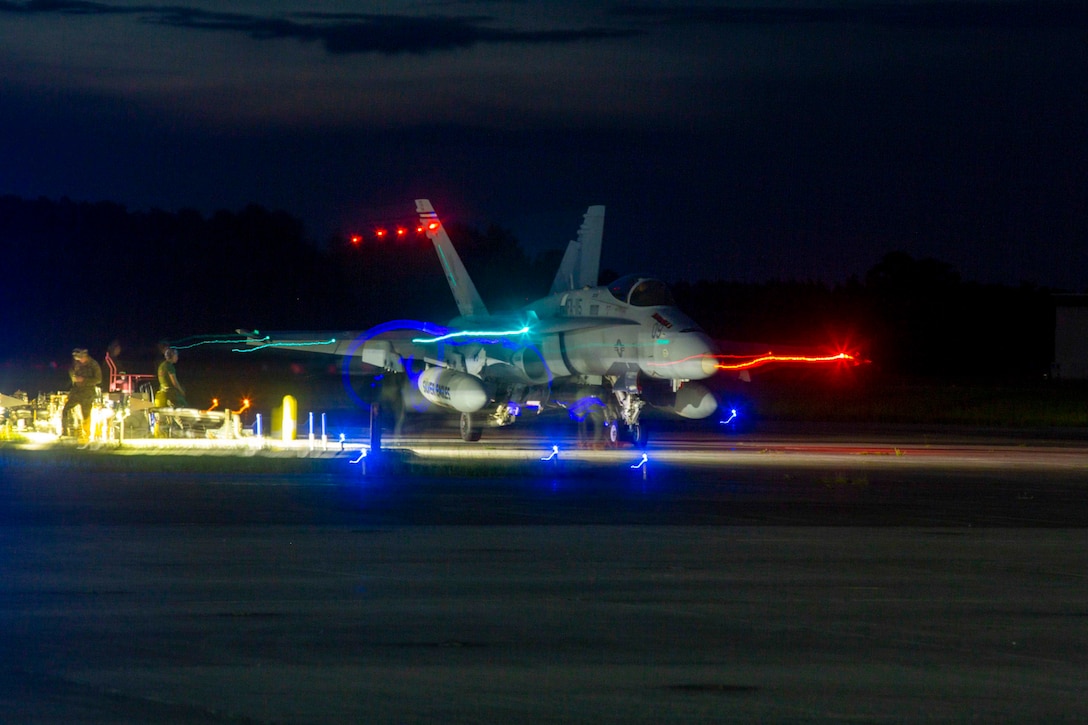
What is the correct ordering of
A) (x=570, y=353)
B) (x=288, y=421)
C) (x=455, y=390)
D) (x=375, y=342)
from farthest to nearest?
(x=375, y=342) < (x=455, y=390) < (x=570, y=353) < (x=288, y=421)

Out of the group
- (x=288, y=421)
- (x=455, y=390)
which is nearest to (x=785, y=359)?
(x=455, y=390)

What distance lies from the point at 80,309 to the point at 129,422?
39264 mm

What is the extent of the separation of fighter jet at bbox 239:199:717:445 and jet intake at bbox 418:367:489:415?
0.03m

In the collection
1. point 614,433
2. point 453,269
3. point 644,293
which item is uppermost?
point 453,269

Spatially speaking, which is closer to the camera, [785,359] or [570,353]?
[570,353]

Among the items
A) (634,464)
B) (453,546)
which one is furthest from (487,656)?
(634,464)

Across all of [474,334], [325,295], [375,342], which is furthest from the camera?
[325,295]

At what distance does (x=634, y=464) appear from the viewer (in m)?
20.3

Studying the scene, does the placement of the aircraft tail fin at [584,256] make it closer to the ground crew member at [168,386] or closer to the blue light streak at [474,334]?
the blue light streak at [474,334]

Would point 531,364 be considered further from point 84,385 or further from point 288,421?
point 84,385

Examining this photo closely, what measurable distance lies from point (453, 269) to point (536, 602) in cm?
2499

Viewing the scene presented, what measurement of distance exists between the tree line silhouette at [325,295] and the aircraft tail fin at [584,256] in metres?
14.0

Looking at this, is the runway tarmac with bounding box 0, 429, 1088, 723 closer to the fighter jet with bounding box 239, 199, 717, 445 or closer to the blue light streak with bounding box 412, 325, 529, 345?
the fighter jet with bounding box 239, 199, 717, 445

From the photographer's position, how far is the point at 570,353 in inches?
1041
